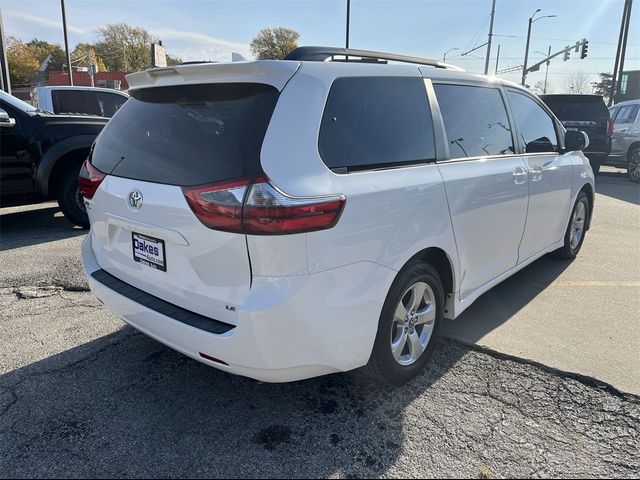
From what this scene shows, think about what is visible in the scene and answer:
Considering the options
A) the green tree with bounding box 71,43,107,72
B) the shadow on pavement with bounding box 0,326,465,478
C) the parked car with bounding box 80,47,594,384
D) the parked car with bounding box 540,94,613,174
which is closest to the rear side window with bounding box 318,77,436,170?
the parked car with bounding box 80,47,594,384

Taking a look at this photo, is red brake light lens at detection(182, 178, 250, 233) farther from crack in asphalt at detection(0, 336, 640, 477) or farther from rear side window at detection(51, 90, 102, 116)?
rear side window at detection(51, 90, 102, 116)

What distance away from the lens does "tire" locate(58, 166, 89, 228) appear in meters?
6.07

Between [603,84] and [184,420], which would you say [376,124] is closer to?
[184,420]

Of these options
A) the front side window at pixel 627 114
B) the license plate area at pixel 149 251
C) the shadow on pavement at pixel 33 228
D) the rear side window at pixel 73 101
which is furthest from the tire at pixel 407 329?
the front side window at pixel 627 114

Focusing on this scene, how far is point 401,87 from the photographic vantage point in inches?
109

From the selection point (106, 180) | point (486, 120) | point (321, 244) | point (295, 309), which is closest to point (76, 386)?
point (106, 180)

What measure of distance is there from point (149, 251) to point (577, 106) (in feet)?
40.3

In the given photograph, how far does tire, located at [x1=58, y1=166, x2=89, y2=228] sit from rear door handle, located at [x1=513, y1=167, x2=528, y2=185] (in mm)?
4991

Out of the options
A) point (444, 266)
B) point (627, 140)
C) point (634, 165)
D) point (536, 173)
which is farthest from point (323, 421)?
point (627, 140)

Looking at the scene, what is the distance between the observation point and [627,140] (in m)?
12.3

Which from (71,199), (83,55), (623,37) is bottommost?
(71,199)

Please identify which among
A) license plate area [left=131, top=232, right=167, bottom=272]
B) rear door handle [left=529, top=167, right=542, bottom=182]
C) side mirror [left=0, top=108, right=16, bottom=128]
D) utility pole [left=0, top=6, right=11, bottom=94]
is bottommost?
license plate area [left=131, top=232, right=167, bottom=272]

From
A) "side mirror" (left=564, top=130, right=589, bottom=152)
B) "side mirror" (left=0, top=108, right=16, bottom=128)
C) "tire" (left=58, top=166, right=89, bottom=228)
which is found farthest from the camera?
"tire" (left=58, top=166, right=89, bottom=228)

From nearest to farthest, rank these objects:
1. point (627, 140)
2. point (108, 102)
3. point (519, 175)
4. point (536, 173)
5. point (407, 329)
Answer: point (407, 329) → point (519, 175) → point (536, 173) → point (108, 102) → point (627, 140)
